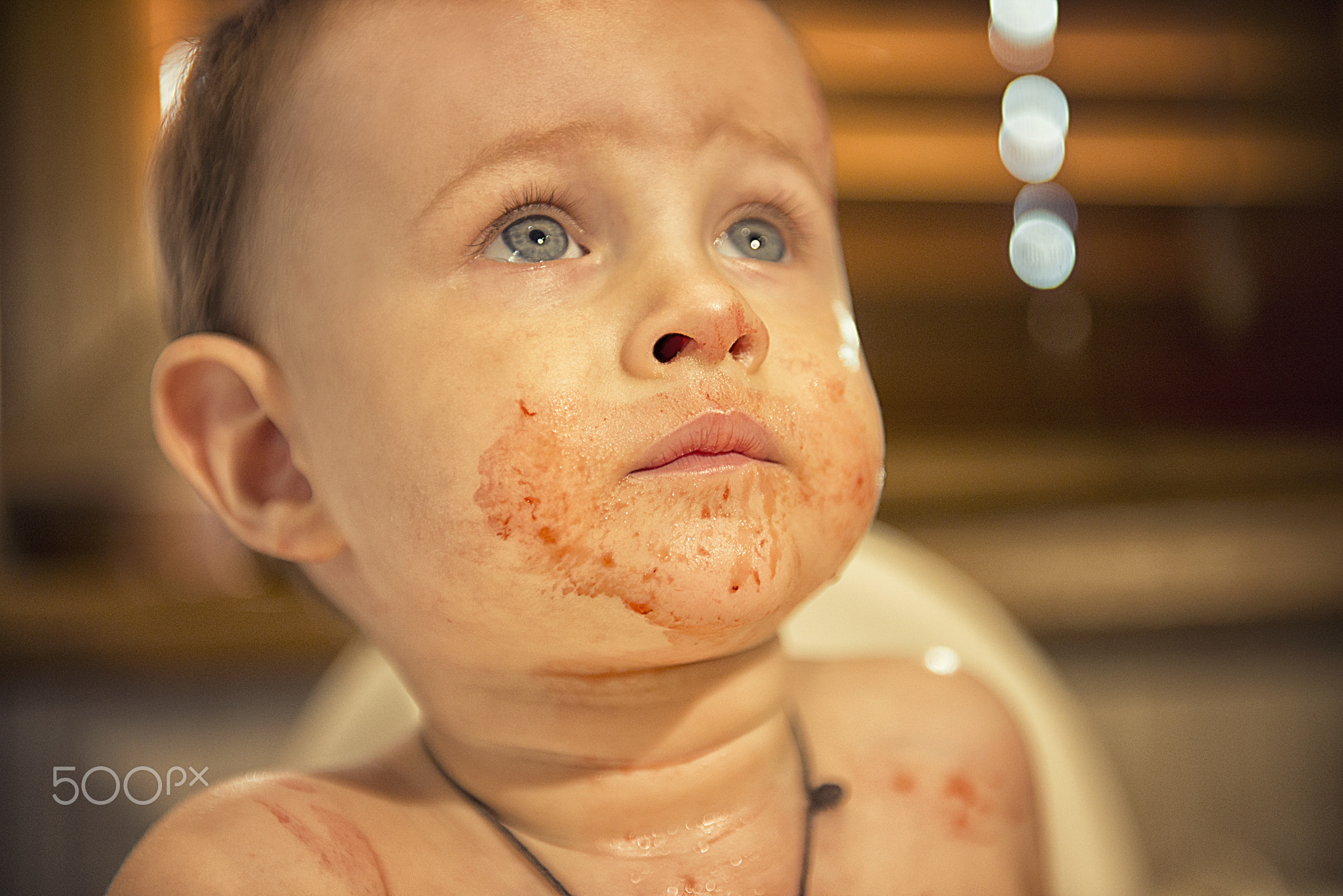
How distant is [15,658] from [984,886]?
375 millimetres

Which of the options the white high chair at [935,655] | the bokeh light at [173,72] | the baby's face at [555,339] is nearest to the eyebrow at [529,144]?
the baby's face at [555,339]

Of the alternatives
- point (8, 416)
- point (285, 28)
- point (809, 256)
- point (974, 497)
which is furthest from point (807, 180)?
point (974, 497)

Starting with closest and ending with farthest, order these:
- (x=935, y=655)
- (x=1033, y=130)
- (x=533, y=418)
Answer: (x=533, y=418), (x=935, y=655), (x=1033, y=130)

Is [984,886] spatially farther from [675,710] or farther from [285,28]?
[285,28]

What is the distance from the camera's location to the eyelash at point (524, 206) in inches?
8.8

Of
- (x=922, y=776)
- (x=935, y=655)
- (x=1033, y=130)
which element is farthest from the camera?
(x=1033, y=130)

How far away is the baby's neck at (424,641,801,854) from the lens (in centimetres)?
26

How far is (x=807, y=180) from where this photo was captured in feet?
0.88

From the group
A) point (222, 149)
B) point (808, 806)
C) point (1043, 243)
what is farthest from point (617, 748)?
point (1043, 243)

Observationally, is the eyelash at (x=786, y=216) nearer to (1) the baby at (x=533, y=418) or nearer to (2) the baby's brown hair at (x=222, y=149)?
(1) the baby at (x=533, y=418)

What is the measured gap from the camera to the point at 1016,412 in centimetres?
64

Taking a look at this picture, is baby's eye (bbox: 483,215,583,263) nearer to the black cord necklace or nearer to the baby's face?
the baby's face

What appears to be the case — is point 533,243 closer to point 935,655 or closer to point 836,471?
point 836,471

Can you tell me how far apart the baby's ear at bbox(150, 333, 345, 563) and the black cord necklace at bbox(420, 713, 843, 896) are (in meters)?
0.07
